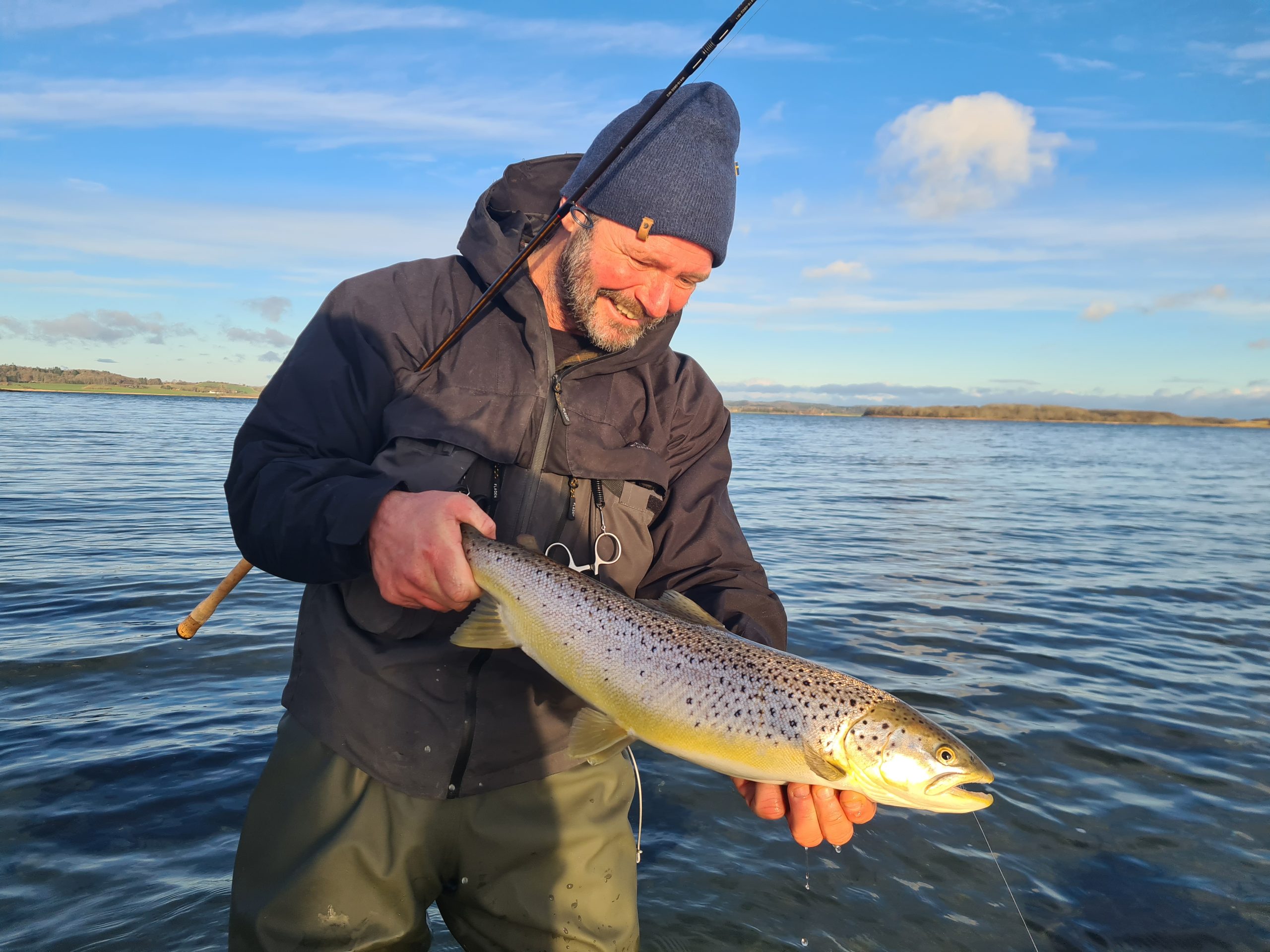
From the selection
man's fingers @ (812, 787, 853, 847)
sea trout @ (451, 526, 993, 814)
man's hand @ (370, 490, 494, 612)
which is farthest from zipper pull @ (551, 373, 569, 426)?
man's fingers @ (812, 787, 853, 847)

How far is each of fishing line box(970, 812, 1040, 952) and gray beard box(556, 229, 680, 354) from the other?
399 centimetres

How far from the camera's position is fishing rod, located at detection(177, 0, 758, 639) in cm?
324

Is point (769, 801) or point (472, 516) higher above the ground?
point (472, 516)

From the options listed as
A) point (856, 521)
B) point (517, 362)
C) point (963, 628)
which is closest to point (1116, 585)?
point (963, 628)

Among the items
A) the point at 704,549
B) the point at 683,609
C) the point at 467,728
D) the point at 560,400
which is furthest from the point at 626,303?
the point at 467,728

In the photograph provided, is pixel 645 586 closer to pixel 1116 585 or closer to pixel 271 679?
pixel 271 679

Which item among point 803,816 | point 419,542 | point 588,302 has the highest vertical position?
point 588,302

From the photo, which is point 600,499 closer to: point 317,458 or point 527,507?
point 527,507

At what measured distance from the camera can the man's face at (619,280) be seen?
342 cm

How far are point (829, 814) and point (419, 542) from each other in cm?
159

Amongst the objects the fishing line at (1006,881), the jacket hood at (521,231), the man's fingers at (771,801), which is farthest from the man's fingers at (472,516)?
the fishing line at (1006,881)

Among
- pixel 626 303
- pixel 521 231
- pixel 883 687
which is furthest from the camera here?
pixel 883 687

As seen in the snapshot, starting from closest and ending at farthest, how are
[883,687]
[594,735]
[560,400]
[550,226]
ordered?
[594,735] → [560,400] → [550,226] → [883,687]

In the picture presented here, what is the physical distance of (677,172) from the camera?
3.62 metres
